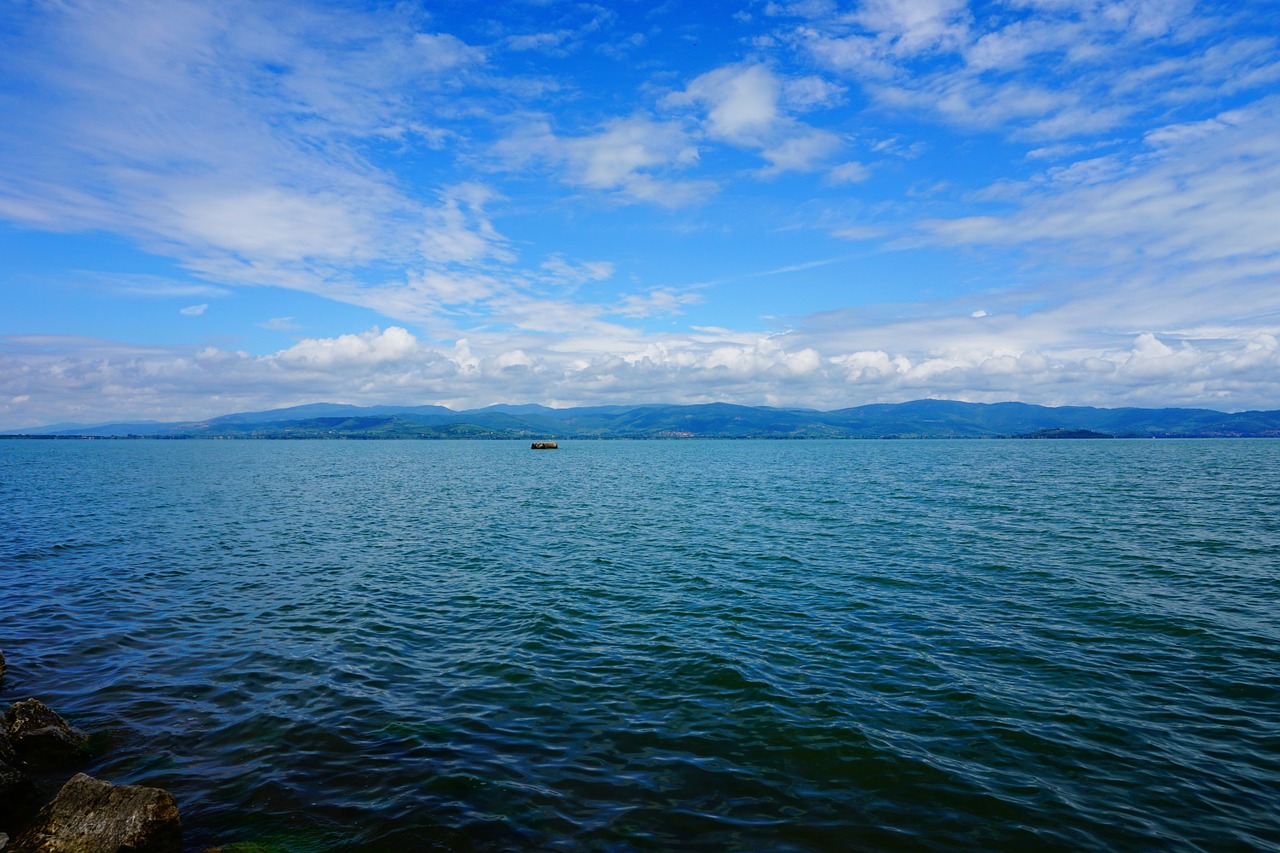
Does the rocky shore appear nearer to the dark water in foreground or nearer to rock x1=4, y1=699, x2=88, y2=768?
the dark water in foreground

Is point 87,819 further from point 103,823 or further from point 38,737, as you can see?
point 38,737

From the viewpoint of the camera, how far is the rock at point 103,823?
11086mm

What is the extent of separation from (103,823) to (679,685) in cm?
1387

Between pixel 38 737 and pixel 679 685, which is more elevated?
pixel 38 737

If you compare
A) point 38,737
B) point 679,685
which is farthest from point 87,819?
point 679,685

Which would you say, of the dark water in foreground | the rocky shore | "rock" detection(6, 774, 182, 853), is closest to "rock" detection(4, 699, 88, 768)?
the dark water in foreground

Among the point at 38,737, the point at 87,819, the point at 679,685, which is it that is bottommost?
the point at 679,685

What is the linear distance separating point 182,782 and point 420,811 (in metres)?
5.90

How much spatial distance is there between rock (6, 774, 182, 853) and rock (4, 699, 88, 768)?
171 inches

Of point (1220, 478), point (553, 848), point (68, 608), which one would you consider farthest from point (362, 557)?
point (1220, 478)

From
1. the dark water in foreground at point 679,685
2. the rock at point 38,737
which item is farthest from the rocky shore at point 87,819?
the rock at point 38,737

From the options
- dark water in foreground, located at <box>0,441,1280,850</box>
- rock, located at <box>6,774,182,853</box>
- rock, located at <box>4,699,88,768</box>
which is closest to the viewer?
rock, located at <box>6,774,182,853</box>

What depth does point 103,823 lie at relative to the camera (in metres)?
11.3

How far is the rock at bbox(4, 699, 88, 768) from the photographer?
14.5 metres
